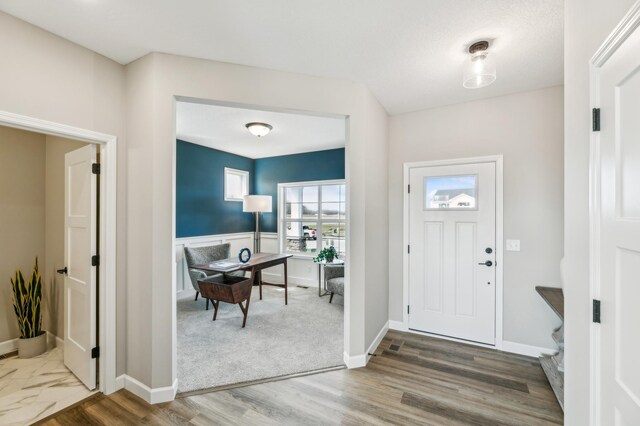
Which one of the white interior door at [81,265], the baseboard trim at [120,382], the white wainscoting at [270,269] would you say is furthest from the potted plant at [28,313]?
the white wainscoting at [270,269]

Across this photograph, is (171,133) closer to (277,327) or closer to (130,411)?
(130,411)

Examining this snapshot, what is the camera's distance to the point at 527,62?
2.32 metres

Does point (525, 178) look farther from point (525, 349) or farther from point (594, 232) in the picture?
point (594, 232)

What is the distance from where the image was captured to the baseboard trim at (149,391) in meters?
2.12

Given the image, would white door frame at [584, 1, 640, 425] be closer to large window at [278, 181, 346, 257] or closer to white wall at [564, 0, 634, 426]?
white wall at [564, 0, 634, 426]

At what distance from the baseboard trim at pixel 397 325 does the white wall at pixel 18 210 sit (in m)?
4.04

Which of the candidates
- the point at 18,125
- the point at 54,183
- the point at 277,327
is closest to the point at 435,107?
the point at 277,327

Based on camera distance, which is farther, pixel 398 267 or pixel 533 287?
pixel 398 267

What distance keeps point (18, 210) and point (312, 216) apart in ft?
13.3

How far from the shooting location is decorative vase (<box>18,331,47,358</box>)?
2.71m

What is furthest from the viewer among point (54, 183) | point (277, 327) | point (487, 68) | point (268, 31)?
point (277, 327)

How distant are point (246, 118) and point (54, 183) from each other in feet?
7.25

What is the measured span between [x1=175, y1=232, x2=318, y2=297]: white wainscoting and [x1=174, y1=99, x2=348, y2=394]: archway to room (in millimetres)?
20

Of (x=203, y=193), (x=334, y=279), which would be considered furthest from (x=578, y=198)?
(x=203, y=193)
